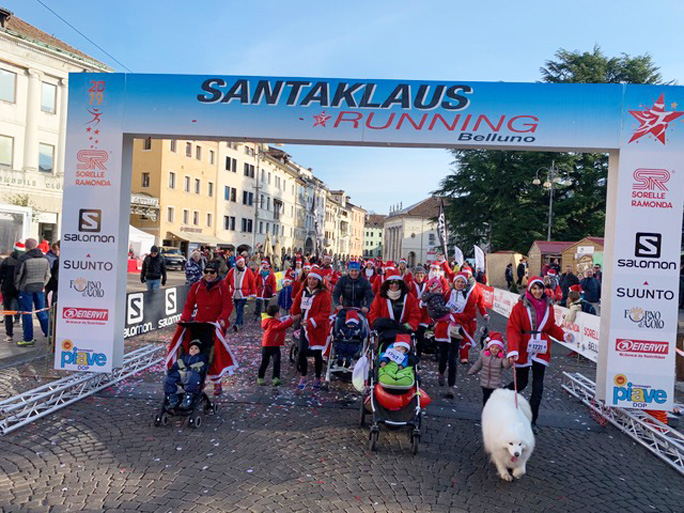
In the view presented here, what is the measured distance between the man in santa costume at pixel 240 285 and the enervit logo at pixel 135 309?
2042mm

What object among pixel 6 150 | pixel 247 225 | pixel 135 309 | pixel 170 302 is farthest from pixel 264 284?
pixel 247 225

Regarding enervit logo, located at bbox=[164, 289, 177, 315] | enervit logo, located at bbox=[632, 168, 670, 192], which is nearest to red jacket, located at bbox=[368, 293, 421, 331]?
enervit logo, located at bbox=[632, 168, 670, 192]

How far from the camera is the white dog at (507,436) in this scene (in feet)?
15.2

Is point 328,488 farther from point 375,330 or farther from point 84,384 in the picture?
point 84,384

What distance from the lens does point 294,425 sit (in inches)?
237

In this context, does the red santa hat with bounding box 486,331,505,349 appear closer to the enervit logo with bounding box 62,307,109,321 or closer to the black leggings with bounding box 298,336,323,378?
the black leggings with bounding box 298,336,323,378

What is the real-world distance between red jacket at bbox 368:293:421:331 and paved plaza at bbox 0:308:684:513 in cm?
135

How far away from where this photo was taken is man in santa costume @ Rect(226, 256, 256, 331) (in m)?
12.5

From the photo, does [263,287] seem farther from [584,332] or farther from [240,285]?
[584,332]

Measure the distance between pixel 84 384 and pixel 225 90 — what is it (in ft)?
14.8

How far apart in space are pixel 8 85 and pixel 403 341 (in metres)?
32.1

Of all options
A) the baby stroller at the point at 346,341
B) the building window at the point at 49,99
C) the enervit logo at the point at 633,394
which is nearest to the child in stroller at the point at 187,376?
the baby stroller at the point at 346,341

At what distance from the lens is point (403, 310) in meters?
7.67

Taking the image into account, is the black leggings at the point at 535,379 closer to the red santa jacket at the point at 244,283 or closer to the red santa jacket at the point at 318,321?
the red santa jacket at the point at 318,321
